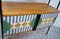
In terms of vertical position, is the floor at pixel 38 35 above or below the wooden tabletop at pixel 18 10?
below

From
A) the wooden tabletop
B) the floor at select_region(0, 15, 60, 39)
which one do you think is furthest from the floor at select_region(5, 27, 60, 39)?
the wooden tabletop

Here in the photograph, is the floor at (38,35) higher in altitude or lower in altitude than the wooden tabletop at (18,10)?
lower

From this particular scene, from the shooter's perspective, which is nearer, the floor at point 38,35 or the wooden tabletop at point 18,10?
the wooden tabletop at point 18,10

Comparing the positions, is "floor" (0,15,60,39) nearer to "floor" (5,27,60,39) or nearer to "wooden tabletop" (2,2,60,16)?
"floor" (5,27,60,39)

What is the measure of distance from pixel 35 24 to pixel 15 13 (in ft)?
1.44

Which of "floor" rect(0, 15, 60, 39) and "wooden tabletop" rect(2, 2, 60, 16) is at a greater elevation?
"wooden tabletop" rect(2, 2, 60, 16)

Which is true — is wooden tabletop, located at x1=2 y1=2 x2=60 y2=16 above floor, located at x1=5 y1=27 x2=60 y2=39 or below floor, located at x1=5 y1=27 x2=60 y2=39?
above

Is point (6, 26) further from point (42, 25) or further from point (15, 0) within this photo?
point (42, 25)

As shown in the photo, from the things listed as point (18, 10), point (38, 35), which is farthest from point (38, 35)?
point (18, 10)

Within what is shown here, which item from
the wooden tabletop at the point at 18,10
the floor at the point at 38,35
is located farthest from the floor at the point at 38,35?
the wooden tabletop at the point at 18,10

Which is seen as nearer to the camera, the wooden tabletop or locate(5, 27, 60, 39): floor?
the wooden tabletop

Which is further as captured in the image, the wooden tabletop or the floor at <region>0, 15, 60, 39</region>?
the floor at <region>0, 15, 60, 39</region>

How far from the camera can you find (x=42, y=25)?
1.35 m

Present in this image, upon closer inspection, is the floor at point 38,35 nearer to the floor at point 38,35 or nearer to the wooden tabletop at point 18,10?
the floor at point 38,35
